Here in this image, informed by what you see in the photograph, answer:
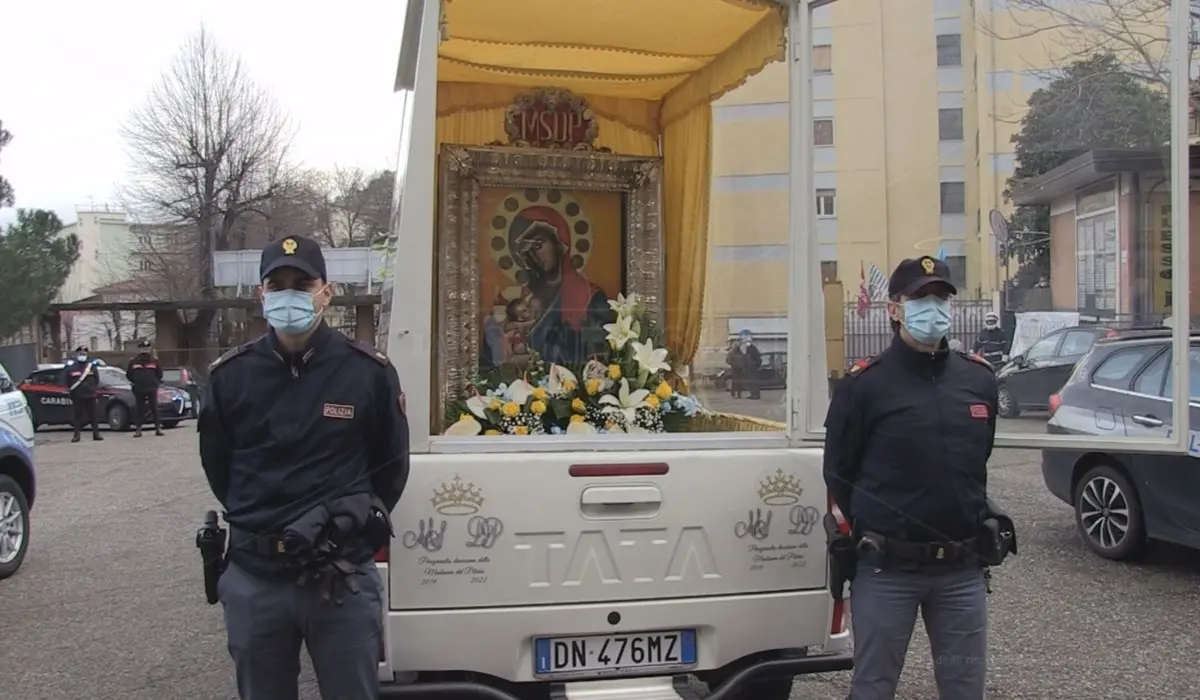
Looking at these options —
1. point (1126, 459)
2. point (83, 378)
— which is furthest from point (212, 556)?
point (83, 378)

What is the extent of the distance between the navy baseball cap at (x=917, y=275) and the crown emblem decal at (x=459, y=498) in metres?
1.61

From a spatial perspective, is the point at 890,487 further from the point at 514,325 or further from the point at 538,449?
the point at 514,325

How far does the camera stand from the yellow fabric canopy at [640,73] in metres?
4.94

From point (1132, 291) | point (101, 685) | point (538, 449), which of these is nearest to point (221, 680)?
point (101, 685)

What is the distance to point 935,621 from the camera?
138 inches

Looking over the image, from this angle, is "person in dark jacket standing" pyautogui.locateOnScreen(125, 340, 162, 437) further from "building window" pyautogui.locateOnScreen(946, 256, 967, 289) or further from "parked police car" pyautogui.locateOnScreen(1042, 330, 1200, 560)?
"building window" pyautogui.locateOnScreen(946, 256, 967, 289)

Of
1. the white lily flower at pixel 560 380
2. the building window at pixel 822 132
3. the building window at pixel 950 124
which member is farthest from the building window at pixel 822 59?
the white lily flower at pixel 560 380

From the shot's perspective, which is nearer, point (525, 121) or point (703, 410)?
point (703, 410)

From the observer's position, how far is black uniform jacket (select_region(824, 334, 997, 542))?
3412 mm

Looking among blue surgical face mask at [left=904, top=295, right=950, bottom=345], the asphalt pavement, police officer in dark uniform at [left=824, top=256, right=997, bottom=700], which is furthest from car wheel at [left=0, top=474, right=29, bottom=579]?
blue surgical face mask at [left=904, top=295, right=950, bottom=345]

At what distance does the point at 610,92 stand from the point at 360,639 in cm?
409

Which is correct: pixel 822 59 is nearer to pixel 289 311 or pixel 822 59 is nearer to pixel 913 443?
pixel 913 443

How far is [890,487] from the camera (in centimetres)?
345

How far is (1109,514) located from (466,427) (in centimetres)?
549
